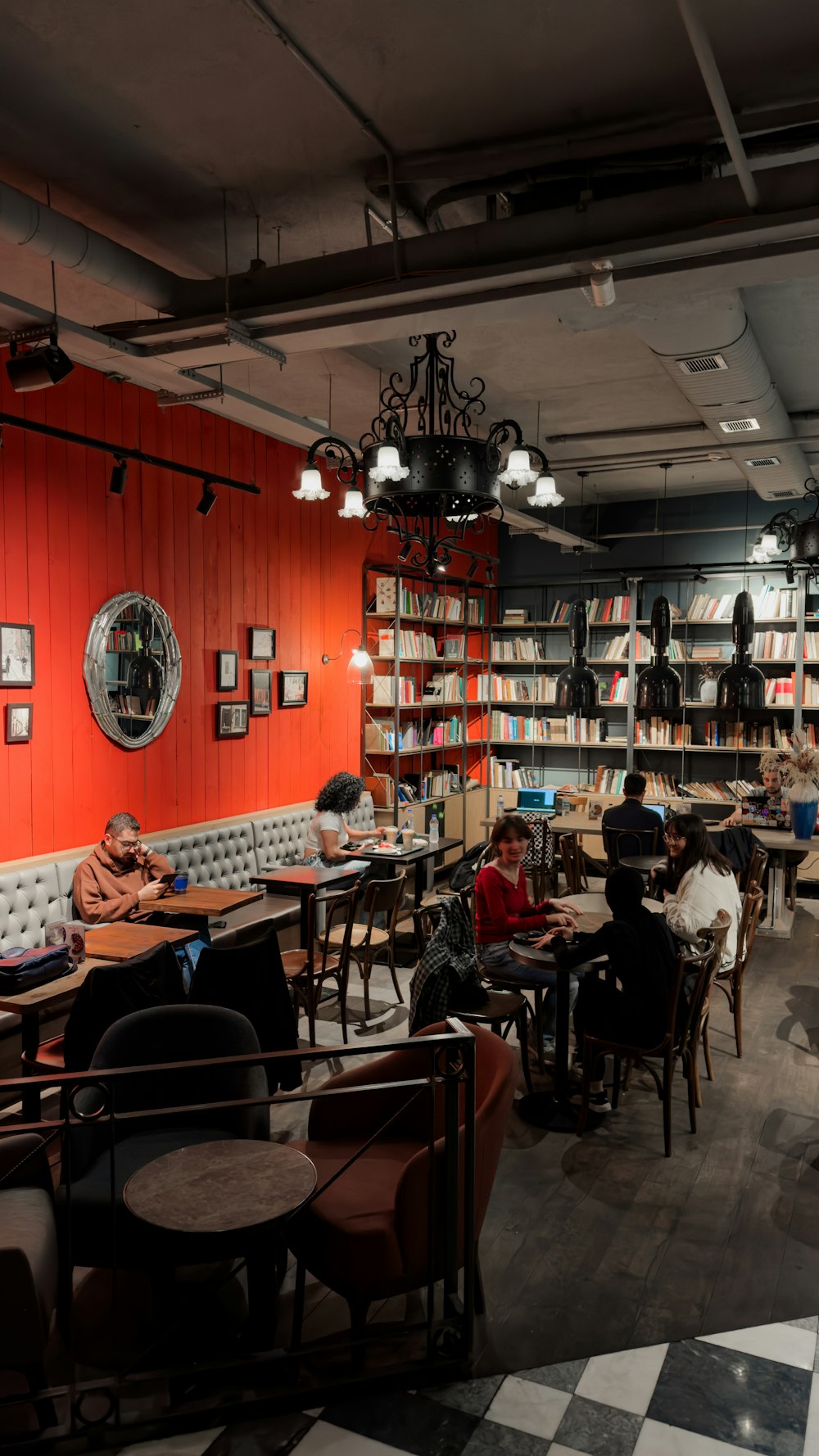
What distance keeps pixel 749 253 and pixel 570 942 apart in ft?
10.1

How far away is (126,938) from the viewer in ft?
15.9

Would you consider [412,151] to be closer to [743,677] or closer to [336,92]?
[336,92]

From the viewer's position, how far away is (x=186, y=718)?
23.1 feet

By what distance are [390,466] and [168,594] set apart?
348 centimetres

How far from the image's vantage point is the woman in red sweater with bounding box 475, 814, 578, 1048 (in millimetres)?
4855

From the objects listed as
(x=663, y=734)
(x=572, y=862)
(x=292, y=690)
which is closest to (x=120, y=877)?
(x=292, y=690)

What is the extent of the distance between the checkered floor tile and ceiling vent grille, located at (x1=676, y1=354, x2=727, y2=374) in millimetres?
4370

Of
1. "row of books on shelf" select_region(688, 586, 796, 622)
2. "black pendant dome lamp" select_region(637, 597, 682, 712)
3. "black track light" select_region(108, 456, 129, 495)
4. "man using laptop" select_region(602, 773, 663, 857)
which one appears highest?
"black track light" select_region(108, 456, 129, 495)

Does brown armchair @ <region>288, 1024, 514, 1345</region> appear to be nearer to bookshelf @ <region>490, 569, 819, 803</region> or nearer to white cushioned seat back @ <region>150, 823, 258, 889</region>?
white cushioned seat back @ <region>150, 823, 258, 889</region>

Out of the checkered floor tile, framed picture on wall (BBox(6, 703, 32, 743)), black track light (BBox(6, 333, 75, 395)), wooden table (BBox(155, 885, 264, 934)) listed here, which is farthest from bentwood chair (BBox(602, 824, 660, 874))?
black track light (BBox(6, 333, 75, 395))

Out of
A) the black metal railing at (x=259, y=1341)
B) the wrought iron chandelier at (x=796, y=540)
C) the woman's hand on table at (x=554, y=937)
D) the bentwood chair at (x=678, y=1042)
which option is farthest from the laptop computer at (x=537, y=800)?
the black metal railing at (x=259, y=1341)

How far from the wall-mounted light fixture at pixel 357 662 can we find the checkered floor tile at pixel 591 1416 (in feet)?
21.2

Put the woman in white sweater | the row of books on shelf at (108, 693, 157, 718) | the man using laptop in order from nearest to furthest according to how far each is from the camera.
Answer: the woman in white sweater → the row of books on shelf at (108, 693, 157, 718) → the man using laptop

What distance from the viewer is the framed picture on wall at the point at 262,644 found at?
7.71m
